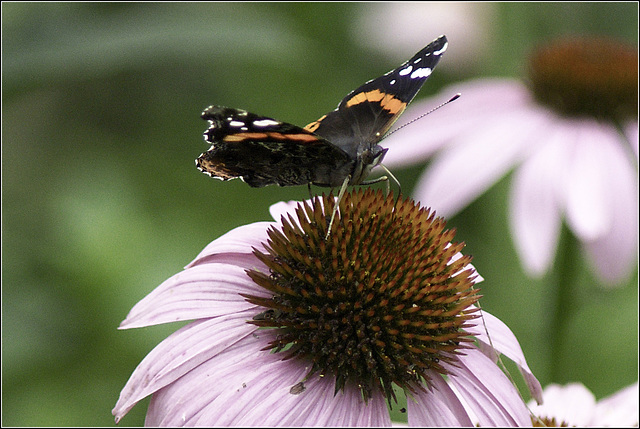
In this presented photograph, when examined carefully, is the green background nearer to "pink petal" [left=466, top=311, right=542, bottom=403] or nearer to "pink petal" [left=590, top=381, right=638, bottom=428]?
"pink petal" [left=590, top=381, right=638, bottom=428]

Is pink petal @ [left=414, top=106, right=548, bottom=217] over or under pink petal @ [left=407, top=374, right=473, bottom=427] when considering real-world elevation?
over

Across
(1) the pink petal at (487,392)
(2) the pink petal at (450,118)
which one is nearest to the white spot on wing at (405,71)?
(1) the pink petal at (487,392)

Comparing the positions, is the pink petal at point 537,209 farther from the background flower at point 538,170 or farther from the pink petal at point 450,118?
the pink petal at point 450,118

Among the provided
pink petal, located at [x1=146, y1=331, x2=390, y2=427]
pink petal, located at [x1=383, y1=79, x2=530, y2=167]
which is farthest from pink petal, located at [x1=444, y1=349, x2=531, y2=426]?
pink petal, located at [x1=383, y1=79, x2=530, y2=167]

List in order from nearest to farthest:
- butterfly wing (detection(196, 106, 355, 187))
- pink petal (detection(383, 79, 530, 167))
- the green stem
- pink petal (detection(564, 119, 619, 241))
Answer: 1. butterfly wing (detection(196, 106, 355, 187))
2. pink petal (detection(564, 119, 619, 241))
3. the green stem
4. pink petal (detection(383, 79, 530, 167))

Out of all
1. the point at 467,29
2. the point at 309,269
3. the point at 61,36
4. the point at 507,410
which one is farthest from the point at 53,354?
the point at 467,29
